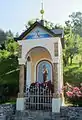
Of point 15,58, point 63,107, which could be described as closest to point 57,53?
point 63,107

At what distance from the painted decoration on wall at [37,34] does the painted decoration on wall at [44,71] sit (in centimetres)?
221

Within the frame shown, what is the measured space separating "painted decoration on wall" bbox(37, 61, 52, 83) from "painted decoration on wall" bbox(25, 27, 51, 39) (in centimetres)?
221

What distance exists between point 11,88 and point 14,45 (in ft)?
18.9

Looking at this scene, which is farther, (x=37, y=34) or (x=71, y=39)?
(x=71, y=39)

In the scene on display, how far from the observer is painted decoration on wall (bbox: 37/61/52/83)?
1319 centimetres

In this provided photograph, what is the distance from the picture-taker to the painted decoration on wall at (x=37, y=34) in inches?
457

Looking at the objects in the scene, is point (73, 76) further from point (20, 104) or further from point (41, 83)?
point (20, 104)

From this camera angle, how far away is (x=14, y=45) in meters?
19.7

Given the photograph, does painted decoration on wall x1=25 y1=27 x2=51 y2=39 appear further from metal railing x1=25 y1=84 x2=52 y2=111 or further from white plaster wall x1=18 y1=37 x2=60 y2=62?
metal railing x1=25 y1=84 x2=52 y2=111

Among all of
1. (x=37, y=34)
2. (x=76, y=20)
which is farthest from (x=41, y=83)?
(x=76, y=20)

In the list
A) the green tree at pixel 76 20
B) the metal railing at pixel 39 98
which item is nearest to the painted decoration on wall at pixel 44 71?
the metal railing at pixel 39 98

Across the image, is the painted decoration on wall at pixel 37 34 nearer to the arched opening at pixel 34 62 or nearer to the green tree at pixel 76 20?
the arched opening at pixel 34 62

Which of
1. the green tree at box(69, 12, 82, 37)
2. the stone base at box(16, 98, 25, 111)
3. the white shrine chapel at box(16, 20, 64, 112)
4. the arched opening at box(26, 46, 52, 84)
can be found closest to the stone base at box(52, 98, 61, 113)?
the white shrine chapel at box(16, 20, 64, 112)

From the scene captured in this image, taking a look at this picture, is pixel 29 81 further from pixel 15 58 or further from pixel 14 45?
pixel 14 45
